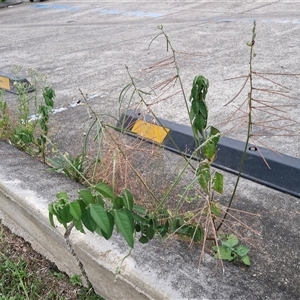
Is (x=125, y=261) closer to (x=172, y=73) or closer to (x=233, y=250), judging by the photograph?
(x=233, y=250)

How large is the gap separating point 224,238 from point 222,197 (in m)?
0.40

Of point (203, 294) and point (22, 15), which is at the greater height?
point (203, 294)

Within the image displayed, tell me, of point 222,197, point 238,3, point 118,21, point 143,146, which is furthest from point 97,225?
point 238,3

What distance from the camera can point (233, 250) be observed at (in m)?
1.63

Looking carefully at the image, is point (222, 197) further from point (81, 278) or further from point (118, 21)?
point (118, 21)

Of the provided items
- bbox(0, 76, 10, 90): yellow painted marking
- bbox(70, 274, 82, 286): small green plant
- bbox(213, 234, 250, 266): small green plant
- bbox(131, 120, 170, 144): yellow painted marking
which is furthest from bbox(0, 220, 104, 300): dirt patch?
bbox(0, 76, 10, 90): yellow painted marking

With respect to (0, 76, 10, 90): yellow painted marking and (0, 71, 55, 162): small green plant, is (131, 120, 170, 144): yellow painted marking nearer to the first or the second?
(0, 71, 55, 162): small green plant

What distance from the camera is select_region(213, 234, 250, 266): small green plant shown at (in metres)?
1.60

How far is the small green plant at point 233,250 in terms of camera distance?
5.25 feet

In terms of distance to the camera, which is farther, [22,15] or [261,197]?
[22,15]

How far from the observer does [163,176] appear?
2.27 meters

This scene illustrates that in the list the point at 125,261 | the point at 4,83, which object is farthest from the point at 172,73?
the point at 125,261

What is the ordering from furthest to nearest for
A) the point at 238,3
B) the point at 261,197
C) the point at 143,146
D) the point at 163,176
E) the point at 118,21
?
the point at 238,3 → the point at 118,21 → the point at 143,146 → the point at 163,176 → the point at 261,197

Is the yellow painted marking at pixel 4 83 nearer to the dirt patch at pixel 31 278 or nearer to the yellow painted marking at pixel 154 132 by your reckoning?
the yellow painted marking at pixel 154 132
